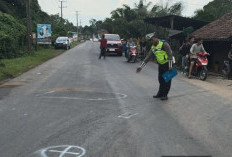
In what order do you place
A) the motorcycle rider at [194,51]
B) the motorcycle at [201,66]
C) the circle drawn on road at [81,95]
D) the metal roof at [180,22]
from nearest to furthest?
the circle drawn on road at [81,95]
the motorcycle at [201,66]
the motorcycle rider at [194,51]
the metal roof at [180,22]

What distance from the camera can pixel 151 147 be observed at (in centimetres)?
531

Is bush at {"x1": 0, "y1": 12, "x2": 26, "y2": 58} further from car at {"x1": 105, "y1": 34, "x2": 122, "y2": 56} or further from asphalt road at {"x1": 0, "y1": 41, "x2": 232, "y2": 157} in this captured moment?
asphalt road at {"x1": 0, "y1": 41, "x2": 232, "y2": 157}

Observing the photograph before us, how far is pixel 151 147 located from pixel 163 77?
172 inches

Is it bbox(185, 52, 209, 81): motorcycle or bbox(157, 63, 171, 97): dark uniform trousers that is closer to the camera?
bbox(157, 63, 171, 97): dark uniform trousers

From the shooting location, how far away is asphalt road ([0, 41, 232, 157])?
523 cm

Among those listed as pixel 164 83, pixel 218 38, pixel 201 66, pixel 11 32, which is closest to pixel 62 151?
pixel 164 83

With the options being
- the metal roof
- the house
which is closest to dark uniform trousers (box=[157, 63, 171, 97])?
the house

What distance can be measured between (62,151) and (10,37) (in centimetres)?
2255

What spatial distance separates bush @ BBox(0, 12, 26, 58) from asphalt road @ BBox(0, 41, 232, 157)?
47.9 feet

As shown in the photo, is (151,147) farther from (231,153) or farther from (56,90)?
(56,90)

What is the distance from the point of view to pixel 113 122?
683 cm

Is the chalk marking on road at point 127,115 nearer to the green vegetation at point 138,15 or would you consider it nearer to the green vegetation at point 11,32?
the green vegetation at point 11,32

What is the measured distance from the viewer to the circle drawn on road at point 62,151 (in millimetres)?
4969

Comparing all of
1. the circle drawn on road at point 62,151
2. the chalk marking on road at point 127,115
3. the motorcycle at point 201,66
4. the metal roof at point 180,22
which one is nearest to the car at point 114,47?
the metal roof at point 180,22
